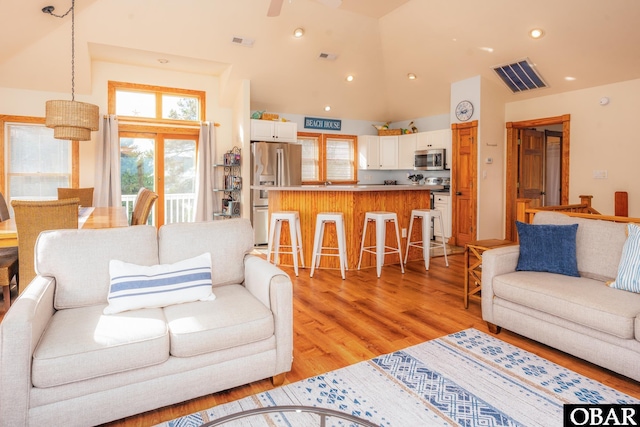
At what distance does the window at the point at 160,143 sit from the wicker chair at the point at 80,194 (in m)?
0.81

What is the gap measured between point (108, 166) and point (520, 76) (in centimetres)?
627

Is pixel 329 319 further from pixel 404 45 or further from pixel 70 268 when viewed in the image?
pixel 404 45

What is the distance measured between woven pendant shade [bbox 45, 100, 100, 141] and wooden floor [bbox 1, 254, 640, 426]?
2.52m

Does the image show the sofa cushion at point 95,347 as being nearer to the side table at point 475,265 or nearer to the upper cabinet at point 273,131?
the side table at point 475,265

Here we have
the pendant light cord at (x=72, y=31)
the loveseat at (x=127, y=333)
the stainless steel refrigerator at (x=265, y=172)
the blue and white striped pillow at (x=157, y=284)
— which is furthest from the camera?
the stainless steel refrigerator at (x=265, y=172)

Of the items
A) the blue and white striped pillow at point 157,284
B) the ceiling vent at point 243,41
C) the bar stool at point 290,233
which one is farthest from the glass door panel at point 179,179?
the blue and white striped pillow at point 157,284

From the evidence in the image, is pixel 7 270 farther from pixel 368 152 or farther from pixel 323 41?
pixel 368 152

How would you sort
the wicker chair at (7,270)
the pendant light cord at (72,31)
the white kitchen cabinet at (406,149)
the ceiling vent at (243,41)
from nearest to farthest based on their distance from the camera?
the wicker chair at (7,270), the pendant light cord at (72,31), the ceiling vent at (243,41), the white kitchen cabinet at (406,149)

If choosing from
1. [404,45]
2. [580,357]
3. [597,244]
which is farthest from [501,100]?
[580,357]

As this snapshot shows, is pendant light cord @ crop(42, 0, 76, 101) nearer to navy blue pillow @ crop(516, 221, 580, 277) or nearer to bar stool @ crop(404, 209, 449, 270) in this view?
bar stool @ crop(404, 209, 449, 270)

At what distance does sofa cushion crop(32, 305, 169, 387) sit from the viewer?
1629mm

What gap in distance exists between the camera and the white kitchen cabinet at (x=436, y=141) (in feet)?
22.7

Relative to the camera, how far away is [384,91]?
7586mm

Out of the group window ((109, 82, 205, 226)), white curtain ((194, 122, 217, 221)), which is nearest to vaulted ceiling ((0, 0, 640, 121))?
window ((109, 82, 205, 226))
